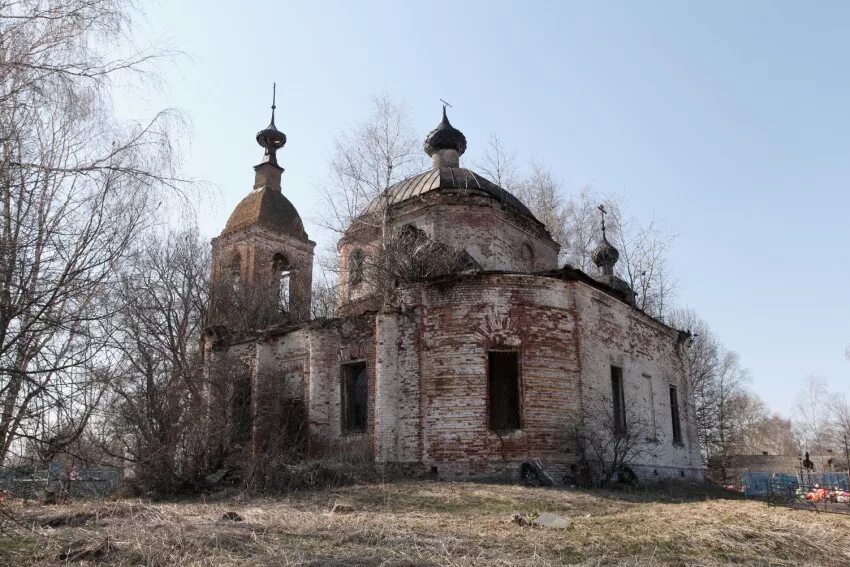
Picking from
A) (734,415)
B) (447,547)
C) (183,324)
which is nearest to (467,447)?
(447,547)

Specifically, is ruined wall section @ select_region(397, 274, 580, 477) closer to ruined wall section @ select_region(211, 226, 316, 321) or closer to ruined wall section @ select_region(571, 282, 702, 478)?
ruined wall section @ select_region(571, 282, 702, 478)

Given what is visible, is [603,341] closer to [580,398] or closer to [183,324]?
[580,398]

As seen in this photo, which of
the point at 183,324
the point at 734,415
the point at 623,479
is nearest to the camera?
the point at 623,479

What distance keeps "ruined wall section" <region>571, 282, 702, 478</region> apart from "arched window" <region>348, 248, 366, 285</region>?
642 centimetres

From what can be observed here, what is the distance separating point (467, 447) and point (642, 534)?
6.84 m

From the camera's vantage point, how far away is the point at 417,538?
271 inches

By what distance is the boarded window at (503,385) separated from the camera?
14.7 m

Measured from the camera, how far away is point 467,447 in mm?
13977

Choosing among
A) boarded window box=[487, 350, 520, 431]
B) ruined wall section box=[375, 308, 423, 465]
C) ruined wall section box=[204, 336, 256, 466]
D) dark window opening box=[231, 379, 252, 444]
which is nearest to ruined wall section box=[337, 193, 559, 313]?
ruined wall section box=[204, 336, 256, 466]

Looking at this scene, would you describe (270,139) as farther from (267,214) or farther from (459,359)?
(459,359)

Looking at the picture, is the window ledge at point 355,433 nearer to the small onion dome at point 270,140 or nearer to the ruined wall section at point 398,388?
the ruined wall section at point 398,388

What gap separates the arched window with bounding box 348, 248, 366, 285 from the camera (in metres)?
18.9

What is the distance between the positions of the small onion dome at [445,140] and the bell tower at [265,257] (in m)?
6.96

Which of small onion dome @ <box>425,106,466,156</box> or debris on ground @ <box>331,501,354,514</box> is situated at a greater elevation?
small onion dome @ <box>425,106,466,156</box>
